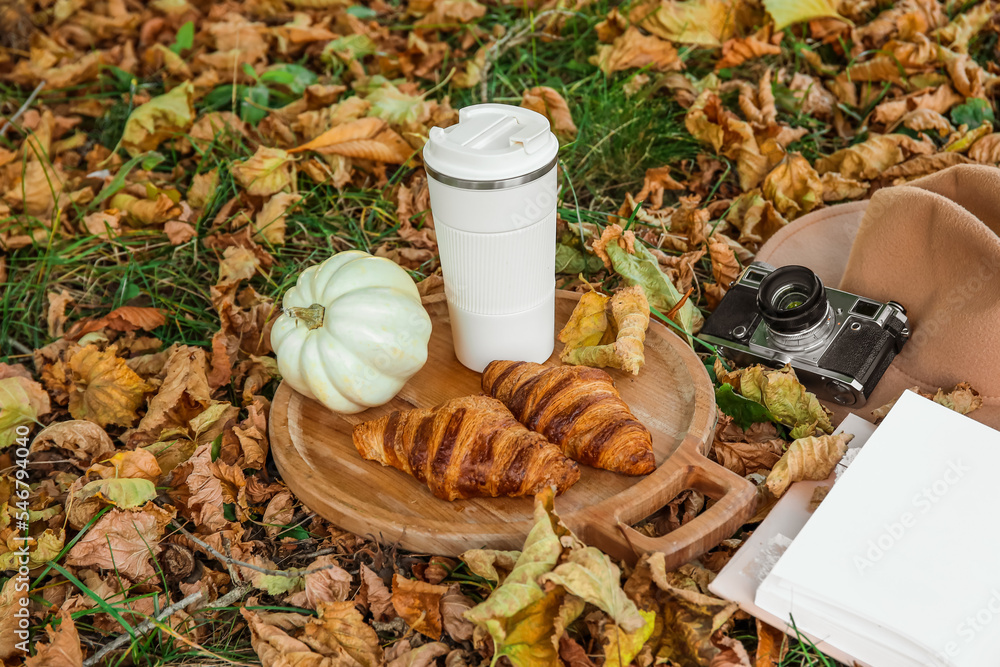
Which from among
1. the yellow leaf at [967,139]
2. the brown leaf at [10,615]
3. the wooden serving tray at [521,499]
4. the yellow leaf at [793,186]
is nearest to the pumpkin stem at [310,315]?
the wooden serving tray at [521,499]

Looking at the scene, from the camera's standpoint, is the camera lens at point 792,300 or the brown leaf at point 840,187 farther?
the brown leaf at point 840,187

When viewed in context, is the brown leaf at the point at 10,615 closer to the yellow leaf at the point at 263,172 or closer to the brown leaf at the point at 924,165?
the yellow leaf at the point at 263,172

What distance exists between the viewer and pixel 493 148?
70.7 inches

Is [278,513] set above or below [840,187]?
below

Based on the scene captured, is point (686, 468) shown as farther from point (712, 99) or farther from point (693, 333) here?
point (712, 99)

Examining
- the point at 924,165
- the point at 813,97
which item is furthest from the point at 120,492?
the point at 813,97

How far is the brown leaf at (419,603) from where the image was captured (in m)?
1.79

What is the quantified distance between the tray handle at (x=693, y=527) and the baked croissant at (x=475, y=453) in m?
0.15

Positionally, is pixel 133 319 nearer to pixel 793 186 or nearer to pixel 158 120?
pixel 158 120

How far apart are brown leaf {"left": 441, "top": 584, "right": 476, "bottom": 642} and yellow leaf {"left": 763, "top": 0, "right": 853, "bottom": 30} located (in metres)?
2.84

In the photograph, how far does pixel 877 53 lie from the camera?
3.41 meters

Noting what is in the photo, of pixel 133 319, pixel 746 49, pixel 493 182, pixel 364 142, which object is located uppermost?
pixel 493 182

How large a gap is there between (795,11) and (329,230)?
2240 mm

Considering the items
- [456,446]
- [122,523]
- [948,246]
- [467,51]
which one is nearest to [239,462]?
[122,523]
